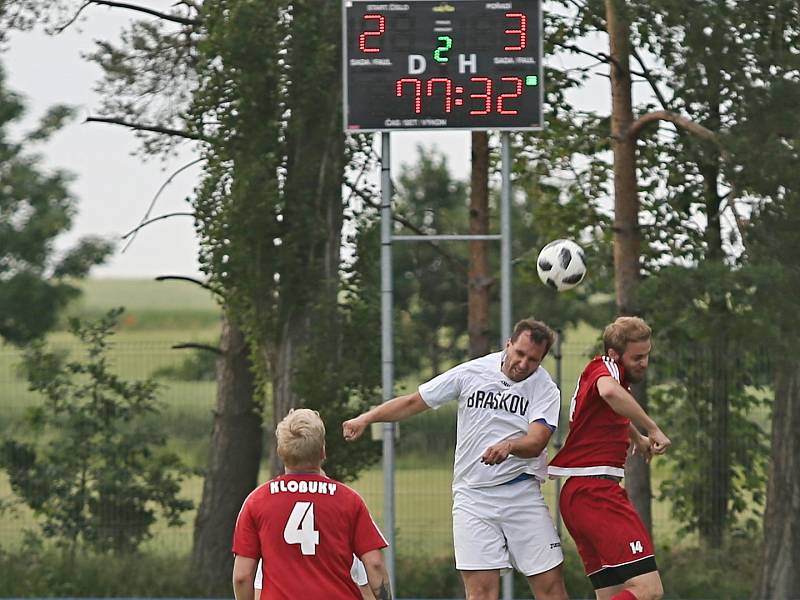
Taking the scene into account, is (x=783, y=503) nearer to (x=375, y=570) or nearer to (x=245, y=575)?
(x=375, y=570)

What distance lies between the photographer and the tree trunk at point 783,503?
12.8 meters

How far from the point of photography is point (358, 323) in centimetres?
1377

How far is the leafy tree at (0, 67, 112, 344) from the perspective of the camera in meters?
25.6

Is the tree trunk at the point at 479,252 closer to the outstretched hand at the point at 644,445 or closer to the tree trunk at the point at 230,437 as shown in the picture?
the tree trunk at the point at 230,437

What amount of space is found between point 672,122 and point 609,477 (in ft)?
Result: 20.5

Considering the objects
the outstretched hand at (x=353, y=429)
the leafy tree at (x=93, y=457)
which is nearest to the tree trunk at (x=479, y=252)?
the leafy tree at (x=93, y=457)

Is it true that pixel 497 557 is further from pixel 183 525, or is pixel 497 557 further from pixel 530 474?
pixel 183 525

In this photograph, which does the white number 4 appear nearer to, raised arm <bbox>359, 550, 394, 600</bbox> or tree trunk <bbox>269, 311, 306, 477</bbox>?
raised arm <bbox>359, 550, 394, 600</bbox>

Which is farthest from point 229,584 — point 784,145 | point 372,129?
point 784,145

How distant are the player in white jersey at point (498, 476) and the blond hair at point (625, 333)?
0.39 m

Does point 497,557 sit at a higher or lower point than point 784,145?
lower

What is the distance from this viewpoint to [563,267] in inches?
377

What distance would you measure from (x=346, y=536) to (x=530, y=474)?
2111mm

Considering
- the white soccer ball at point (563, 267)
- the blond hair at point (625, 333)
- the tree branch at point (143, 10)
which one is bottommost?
the blond hair at point (625, 333)
